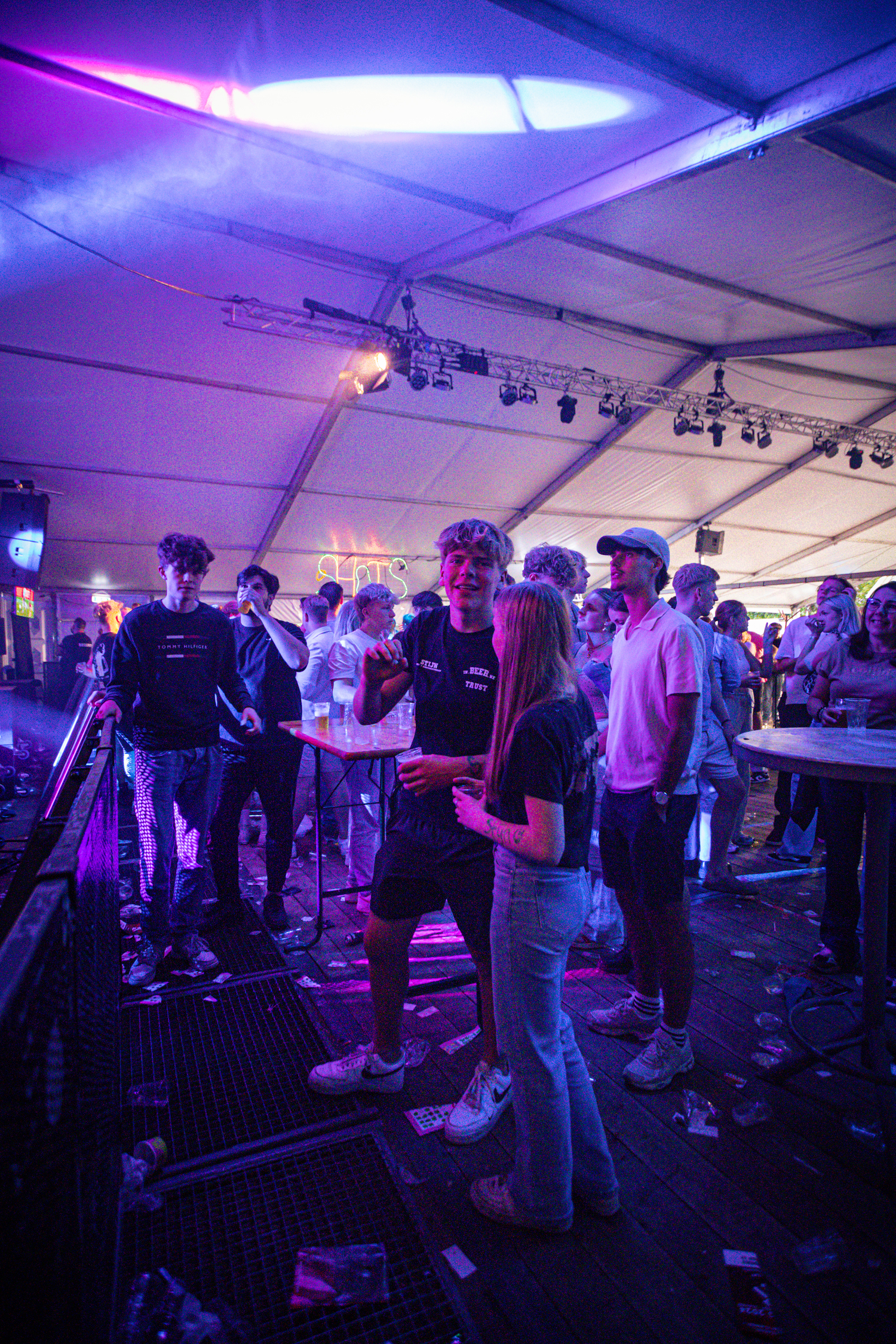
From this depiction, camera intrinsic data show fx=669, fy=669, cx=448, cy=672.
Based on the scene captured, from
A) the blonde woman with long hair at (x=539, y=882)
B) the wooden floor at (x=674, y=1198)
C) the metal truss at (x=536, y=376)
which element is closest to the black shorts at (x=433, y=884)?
the blonde woman with long hair at (x=539, y=882)

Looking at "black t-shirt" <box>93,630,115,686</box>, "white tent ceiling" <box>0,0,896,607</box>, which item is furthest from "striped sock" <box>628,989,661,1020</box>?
"white tent ceiling" <box>0,0,896,607</box>

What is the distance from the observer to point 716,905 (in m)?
4.35

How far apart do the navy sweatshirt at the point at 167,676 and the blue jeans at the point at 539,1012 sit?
217 centimetres

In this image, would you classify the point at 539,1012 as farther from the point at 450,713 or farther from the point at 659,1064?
the point at 659,1064

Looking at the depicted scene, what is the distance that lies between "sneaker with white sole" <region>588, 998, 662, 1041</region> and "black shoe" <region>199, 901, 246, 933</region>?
218 centimetres

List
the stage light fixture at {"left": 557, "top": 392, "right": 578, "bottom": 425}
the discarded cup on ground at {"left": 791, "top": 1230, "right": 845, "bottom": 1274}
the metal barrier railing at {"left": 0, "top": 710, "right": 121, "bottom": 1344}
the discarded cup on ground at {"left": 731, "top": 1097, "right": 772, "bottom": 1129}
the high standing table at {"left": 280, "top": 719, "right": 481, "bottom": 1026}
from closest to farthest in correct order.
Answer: the metal barrier railing at {"left": 0, "top": 710, "right": 121, "bottom": 1344}, the discarded cup on ground at {"left": 791, "top": 1230, "right": 845, "bottom": 1274}, the discarded cup on ground at {"left": 731, "top": 1097, "right": 772, "bottom": 1129}, the high standing table at {"left": 280, "top": 719, "right": 481, "bottom": 1026}, the stage light fixture at {"left": 557, "top": 392, "right": 578, "bottom": 425}

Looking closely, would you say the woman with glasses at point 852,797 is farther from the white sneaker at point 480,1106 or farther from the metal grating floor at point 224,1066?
the metal grating floor at point 224,1066

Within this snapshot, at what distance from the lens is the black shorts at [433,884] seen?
2.13 metres

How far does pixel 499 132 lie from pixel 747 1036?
6.03m

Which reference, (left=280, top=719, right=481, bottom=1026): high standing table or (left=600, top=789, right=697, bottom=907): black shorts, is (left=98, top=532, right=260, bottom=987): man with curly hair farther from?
(left=600, top=789, right=697, bottom=907): black shorts

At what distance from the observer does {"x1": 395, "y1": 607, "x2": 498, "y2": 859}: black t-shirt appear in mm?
2143

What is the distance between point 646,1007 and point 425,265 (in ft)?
24.7

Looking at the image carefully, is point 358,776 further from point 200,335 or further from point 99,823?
point 200,335

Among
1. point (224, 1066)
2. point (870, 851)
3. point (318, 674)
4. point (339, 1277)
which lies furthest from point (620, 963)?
point (318, 674)
